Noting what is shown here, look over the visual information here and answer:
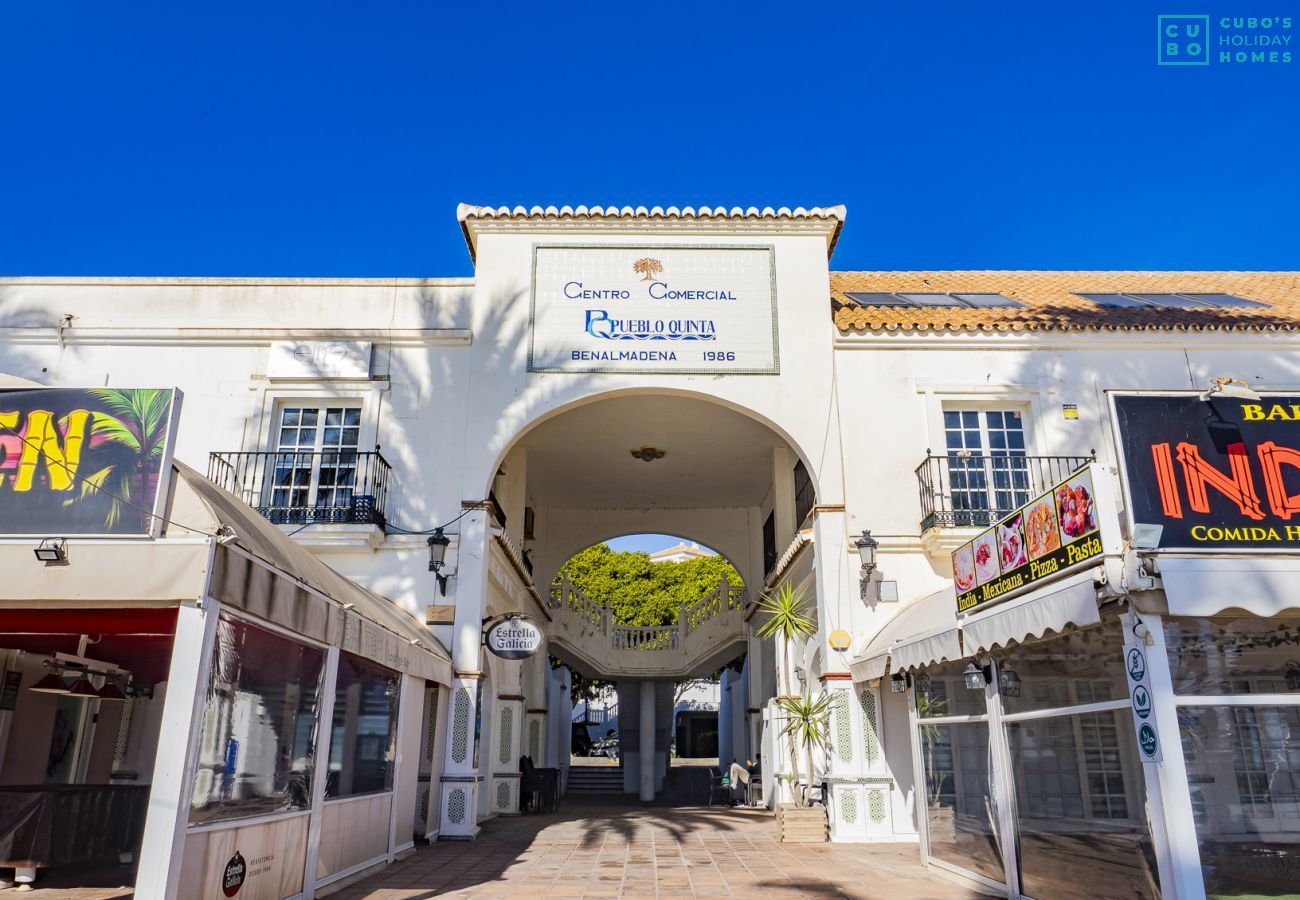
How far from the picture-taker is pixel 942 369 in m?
12.3

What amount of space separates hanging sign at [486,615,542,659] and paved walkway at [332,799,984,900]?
226cm

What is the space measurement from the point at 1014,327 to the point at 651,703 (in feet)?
40.7

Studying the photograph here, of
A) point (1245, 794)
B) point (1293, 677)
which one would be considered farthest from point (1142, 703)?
point (1293, 677)

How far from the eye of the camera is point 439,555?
1138 cm

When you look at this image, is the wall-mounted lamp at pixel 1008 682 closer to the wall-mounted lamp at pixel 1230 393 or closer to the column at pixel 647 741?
the wall-mounted lamp at pixel 1230 393

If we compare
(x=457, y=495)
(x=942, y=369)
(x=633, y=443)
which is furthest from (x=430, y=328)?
(x=942, y=369)

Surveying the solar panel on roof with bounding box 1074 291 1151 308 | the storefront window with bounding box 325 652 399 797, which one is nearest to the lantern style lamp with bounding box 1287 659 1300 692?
the storefront window with bounding box 325 652 399 797

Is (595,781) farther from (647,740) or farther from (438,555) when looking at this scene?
(438,555)

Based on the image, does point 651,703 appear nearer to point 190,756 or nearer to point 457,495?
point 457,495

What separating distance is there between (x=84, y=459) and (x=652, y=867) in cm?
624

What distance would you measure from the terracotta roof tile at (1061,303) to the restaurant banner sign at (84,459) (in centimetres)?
926

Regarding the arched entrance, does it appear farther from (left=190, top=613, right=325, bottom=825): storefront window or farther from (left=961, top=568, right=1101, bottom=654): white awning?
(left=961, top=568, right=1101, bottom=654): white awning

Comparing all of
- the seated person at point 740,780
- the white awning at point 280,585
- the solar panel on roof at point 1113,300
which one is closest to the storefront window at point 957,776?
the white awning at point 280,585

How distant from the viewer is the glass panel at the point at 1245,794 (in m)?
5.12
